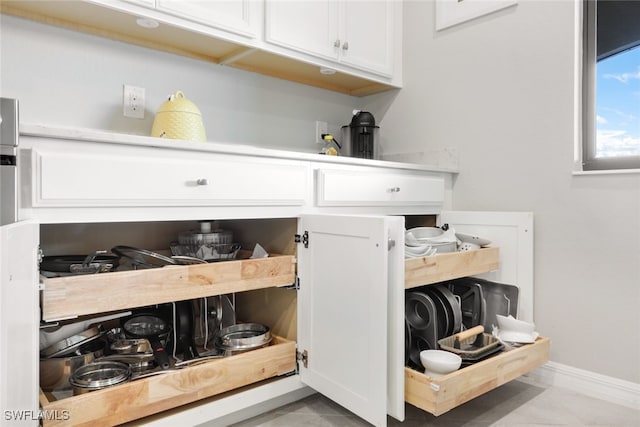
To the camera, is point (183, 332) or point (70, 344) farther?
point (183, 332)

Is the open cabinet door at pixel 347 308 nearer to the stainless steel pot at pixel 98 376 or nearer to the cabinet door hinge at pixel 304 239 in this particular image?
the cabinet door hinge at pixel 304 239

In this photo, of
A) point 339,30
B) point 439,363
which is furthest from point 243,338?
point 339,30

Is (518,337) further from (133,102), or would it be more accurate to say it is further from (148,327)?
(133,102)

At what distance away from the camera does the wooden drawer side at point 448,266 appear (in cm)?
137

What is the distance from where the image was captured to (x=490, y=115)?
1.92 metres

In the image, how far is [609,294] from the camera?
1.59 meters

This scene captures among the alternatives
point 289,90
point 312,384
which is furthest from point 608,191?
point 289,90

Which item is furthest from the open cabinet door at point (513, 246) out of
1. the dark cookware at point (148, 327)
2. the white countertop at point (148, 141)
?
the dark cookware at point (148, 327)

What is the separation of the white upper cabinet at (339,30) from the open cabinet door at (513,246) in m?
0.92

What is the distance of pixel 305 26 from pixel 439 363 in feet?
4.69

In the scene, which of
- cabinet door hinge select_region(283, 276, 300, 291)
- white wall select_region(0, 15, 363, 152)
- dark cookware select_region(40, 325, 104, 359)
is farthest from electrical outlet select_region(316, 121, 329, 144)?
dark cookware select_region(40, 325, 104, 359)

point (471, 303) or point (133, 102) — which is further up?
point (133, 102)

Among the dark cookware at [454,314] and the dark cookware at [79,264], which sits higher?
the dark cookware at [79,264]

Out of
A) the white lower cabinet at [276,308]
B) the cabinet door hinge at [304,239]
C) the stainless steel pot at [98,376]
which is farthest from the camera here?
the cabinet door hinge at [304,239]
